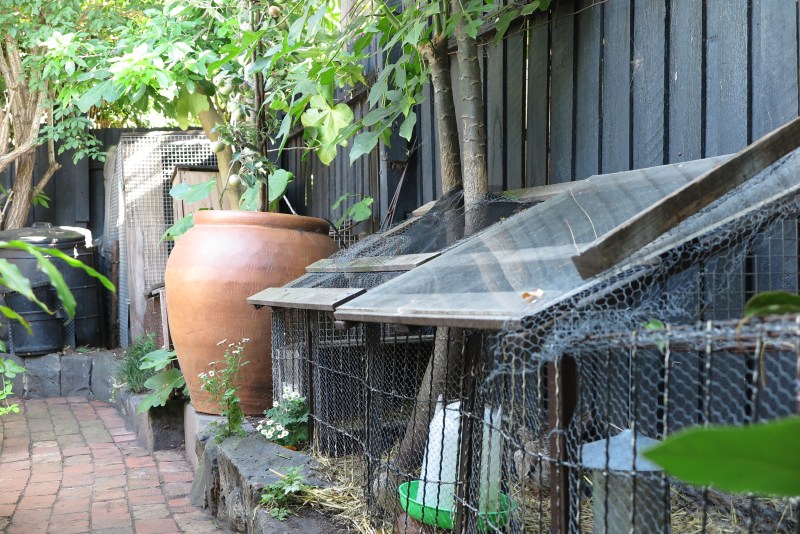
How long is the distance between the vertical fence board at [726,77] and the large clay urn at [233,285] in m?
2.58

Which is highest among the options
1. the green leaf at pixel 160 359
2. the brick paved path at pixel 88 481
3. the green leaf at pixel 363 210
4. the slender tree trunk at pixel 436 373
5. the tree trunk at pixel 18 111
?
the tree trunk at pixel 18 111

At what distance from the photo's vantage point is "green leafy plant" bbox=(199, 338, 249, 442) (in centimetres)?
388

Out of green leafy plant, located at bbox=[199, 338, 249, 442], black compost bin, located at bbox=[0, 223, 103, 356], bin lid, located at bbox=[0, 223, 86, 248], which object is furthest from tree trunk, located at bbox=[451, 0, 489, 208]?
bin lid, located at bbox=[0, 223, 86, 248]

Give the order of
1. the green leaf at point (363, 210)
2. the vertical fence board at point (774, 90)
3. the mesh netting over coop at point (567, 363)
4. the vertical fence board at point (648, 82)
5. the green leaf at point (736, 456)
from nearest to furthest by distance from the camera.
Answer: the green leaf at point (736, 456) < the mesh netting over coop at point (567, 363) < the vertical fence board at point (774, 90) < the vertical fence board at point (648, 82) < the green leaf at point (363, 210)

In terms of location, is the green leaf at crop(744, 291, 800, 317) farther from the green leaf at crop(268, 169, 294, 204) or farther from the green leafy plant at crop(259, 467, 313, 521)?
the green leaf at crop(268, 169, 294, 204)

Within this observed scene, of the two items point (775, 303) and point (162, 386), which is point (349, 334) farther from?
point (775, 303)

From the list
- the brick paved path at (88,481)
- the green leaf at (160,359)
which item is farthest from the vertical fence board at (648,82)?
the green leaf at (160,359)

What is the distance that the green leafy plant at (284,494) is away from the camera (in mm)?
2840

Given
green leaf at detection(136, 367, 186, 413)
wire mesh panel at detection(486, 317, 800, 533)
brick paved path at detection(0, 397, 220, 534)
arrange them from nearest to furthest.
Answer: wire mesh panel at detection(486, 317, 800, 533), brick paved path at detection(0, 397, 220, 534), green leaf at detection(136, 367, 186, 413)

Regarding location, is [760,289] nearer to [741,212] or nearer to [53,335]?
[741,212]

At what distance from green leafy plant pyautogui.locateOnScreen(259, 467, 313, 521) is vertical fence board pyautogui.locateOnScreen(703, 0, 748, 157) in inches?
75.7

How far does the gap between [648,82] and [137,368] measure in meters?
4.97

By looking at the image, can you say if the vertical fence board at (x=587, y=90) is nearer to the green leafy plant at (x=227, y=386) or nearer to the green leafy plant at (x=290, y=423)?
the green leafy plant at (x=290, y=423)

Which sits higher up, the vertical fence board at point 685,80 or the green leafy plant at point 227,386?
the vertical fence board at point 685,80
